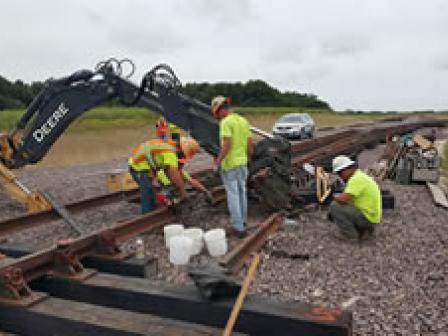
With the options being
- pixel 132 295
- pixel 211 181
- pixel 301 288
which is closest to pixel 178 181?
pixel 211 181

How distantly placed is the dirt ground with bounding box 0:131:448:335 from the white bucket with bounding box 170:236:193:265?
13 cm

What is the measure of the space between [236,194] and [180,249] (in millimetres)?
1559

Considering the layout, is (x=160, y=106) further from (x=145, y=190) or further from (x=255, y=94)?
(x=255, y=94)

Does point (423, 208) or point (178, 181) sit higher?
point (178, 181)

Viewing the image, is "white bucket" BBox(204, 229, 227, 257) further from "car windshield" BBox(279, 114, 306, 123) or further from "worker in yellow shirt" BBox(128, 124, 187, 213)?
"car windshield" BBox(279, 114, 306, 123)

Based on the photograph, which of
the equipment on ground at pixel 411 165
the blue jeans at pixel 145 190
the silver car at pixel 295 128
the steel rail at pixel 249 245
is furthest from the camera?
the silver car at pixel 295 128

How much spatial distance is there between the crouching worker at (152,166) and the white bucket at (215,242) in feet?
5.05

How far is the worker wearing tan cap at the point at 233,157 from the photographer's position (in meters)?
7.24

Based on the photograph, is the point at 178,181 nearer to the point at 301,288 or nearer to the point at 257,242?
the point at 257,242

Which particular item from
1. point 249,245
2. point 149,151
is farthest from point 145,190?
point 249,245

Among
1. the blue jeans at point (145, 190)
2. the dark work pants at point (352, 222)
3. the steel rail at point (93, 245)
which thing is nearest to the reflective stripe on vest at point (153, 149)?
the blue jeans at point (145, 190)

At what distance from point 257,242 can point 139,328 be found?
9.97 feet

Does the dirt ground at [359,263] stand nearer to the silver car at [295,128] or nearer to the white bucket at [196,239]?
the white bucket at [196,239]

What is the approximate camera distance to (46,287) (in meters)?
4.87
